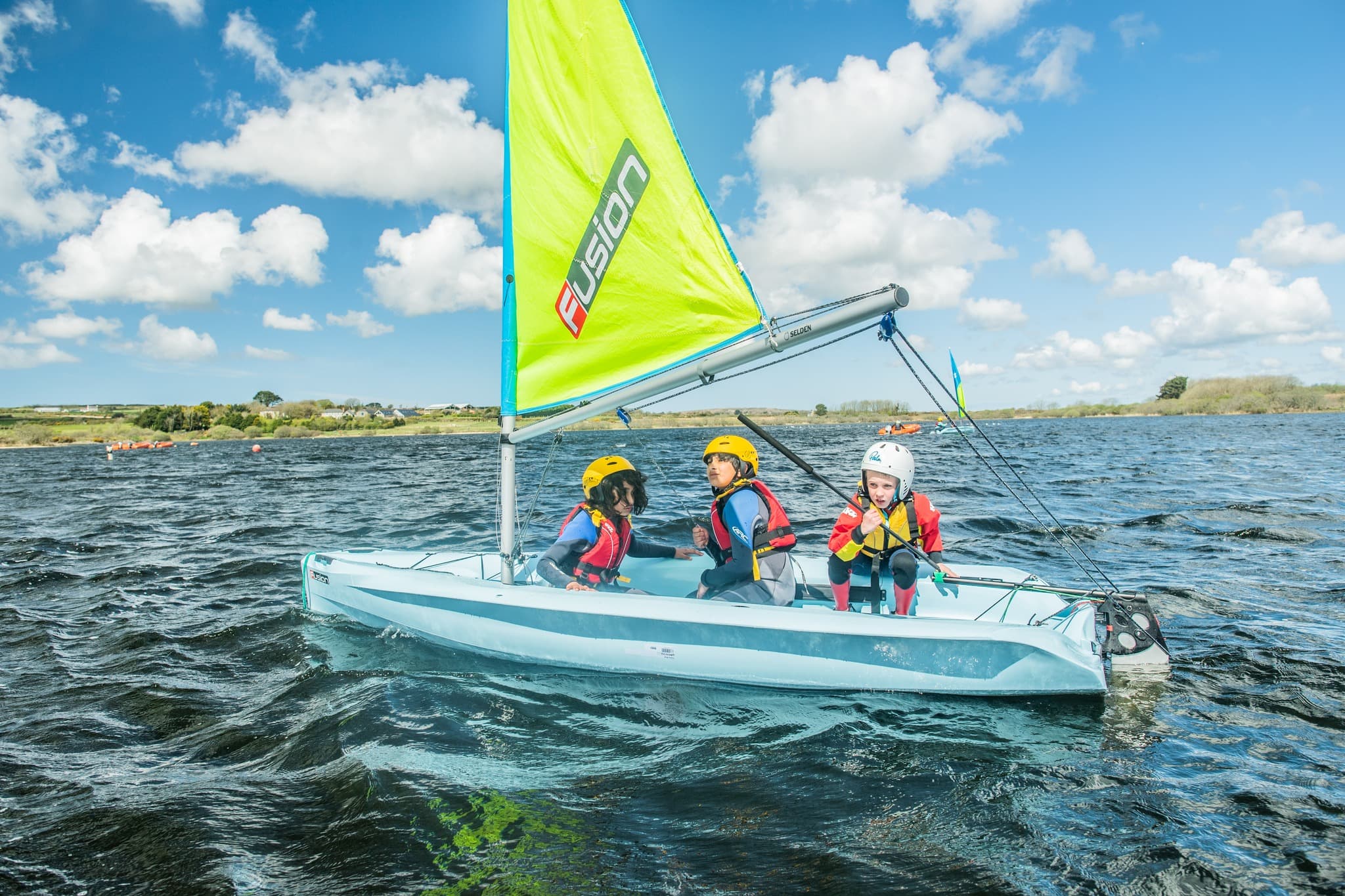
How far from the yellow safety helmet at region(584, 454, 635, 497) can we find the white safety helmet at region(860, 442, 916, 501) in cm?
198

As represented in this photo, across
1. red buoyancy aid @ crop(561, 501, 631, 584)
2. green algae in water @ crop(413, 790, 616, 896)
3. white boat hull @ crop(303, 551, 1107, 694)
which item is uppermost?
→ red buoyancy aid @ crop(561, 501, 631, 584)

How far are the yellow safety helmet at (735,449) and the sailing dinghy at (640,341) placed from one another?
835 millimetres

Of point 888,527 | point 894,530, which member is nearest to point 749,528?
point 888,527

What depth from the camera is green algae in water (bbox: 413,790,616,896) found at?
2988 mm

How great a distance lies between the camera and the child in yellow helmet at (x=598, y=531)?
230 inches

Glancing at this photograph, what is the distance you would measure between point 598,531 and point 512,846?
296cm

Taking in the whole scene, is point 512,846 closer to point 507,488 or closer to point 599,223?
point 507,488

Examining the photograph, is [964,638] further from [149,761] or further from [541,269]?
[149,761]

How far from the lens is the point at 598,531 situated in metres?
6.00

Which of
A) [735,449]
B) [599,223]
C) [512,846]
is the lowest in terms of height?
[512,846]

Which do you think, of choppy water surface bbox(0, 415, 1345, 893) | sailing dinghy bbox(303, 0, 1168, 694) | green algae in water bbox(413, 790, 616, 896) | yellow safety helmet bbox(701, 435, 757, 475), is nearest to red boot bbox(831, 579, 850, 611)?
sailing dinghy bbox(303, 0, 1168, 694)

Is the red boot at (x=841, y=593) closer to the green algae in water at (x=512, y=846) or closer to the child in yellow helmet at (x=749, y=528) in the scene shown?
the child in yellow helmet at (x=749, y=528)

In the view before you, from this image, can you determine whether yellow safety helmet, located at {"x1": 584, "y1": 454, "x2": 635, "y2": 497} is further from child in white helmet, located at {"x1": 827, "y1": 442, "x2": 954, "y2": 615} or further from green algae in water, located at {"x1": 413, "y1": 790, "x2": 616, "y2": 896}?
green algae in water, located at {"x1": 413, "y1": 790, "x2": 616, "y2": 896}

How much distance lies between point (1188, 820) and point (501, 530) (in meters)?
4.72
